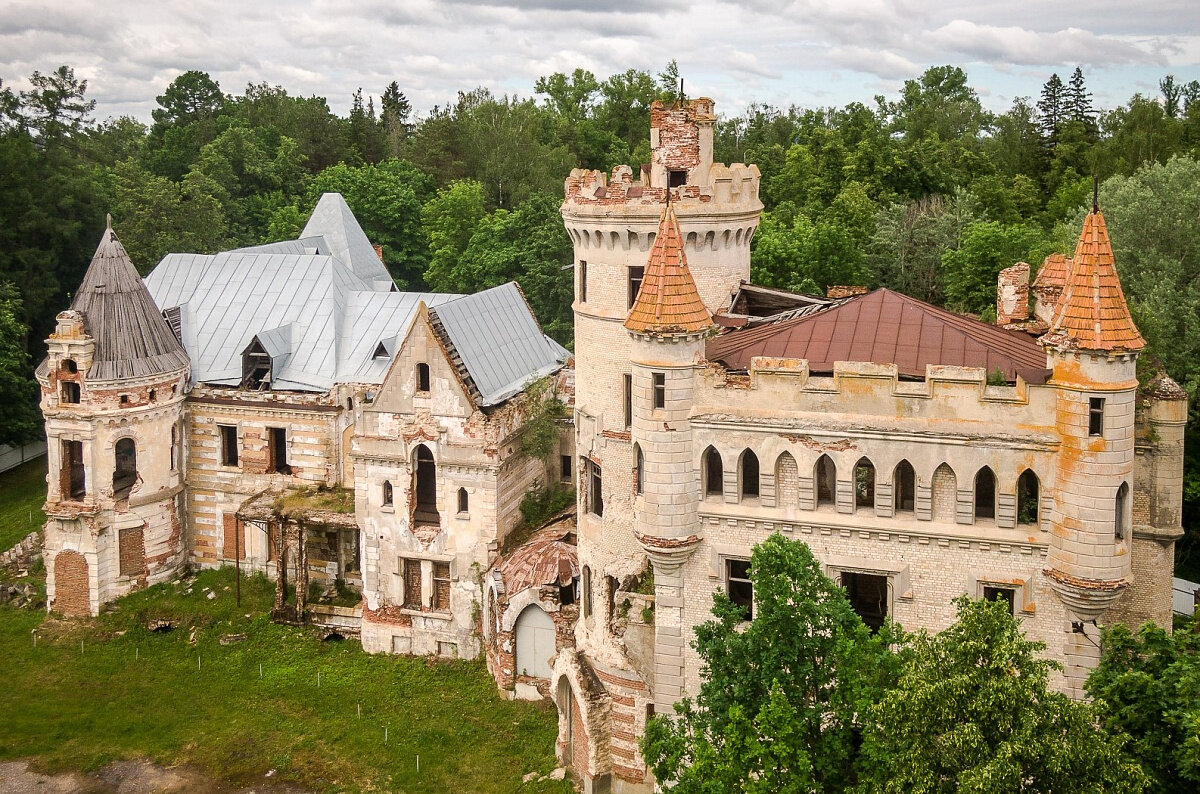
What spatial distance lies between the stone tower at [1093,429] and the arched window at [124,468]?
126ft

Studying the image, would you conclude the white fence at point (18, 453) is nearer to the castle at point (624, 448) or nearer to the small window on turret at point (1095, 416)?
the castle at point (624, 448)

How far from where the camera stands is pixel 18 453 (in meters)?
74.4

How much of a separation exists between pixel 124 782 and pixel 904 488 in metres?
27.5

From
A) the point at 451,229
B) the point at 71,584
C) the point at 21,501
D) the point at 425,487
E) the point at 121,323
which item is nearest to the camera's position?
the point at 425,487

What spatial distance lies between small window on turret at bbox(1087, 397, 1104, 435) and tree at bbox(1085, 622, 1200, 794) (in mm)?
4920

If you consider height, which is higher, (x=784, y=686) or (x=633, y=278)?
(x=633, y=278)

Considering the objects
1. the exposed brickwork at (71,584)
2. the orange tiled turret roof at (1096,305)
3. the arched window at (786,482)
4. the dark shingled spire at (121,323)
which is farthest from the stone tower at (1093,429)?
the exposed brickwork at (71,584)

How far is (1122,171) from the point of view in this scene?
249ft

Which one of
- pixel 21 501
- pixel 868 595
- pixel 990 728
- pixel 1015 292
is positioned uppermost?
pixel 1015 292

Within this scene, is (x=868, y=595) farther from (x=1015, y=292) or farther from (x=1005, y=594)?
(x=1015, y=292)

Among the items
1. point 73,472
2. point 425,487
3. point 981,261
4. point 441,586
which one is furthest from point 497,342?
point 981,261

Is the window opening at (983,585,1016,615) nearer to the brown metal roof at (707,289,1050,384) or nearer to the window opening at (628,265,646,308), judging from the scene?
the brown metal roof at (707,289,1050,384)

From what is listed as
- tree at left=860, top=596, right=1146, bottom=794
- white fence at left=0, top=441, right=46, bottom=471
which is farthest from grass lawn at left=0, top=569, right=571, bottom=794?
white fence at left=0, top=441, right=46, bottom=471

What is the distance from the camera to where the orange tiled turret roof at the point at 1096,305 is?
26.9 meters
